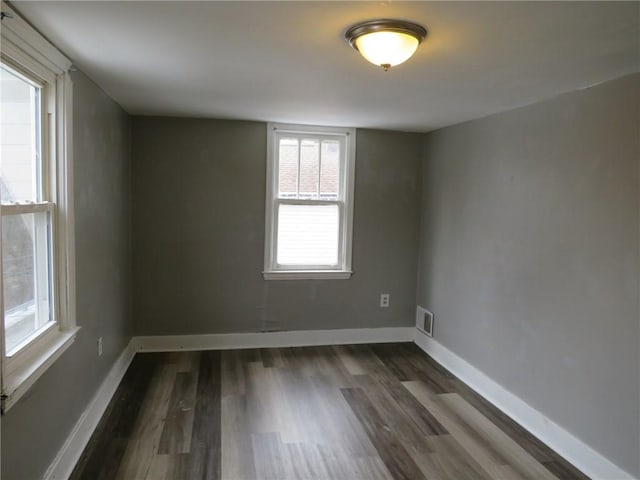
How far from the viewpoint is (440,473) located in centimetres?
247

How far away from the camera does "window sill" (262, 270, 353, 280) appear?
427cm

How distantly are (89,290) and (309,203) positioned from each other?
210 cm

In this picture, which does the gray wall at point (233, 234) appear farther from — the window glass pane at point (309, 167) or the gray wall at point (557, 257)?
the gray wall at point (557, 257)

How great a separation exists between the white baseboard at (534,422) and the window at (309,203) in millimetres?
1255

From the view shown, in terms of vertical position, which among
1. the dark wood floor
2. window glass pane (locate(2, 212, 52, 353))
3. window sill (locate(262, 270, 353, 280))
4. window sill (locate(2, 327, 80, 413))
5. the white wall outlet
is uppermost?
window glass pane (locate(2, 212, 52, 353))

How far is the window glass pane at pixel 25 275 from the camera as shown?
1.82m

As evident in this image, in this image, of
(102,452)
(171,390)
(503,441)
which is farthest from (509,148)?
(102,452)

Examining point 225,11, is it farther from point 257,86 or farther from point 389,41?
point 257,86

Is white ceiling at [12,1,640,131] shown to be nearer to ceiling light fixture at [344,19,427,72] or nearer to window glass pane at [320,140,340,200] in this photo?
ceiling light fixture at [344,19,427,72]

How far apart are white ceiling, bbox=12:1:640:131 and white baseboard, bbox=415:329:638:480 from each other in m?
1.92

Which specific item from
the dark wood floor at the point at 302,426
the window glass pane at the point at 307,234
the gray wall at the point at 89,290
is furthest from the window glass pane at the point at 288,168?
the dark wood floor at the point at 302,426

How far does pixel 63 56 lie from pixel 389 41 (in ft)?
4.90

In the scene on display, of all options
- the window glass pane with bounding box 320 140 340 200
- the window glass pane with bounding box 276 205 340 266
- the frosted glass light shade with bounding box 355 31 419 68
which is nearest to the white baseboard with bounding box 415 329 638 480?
the window glass pane with bounding box 276 205 340 266

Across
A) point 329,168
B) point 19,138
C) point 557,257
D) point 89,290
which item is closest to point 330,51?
point 19,138
